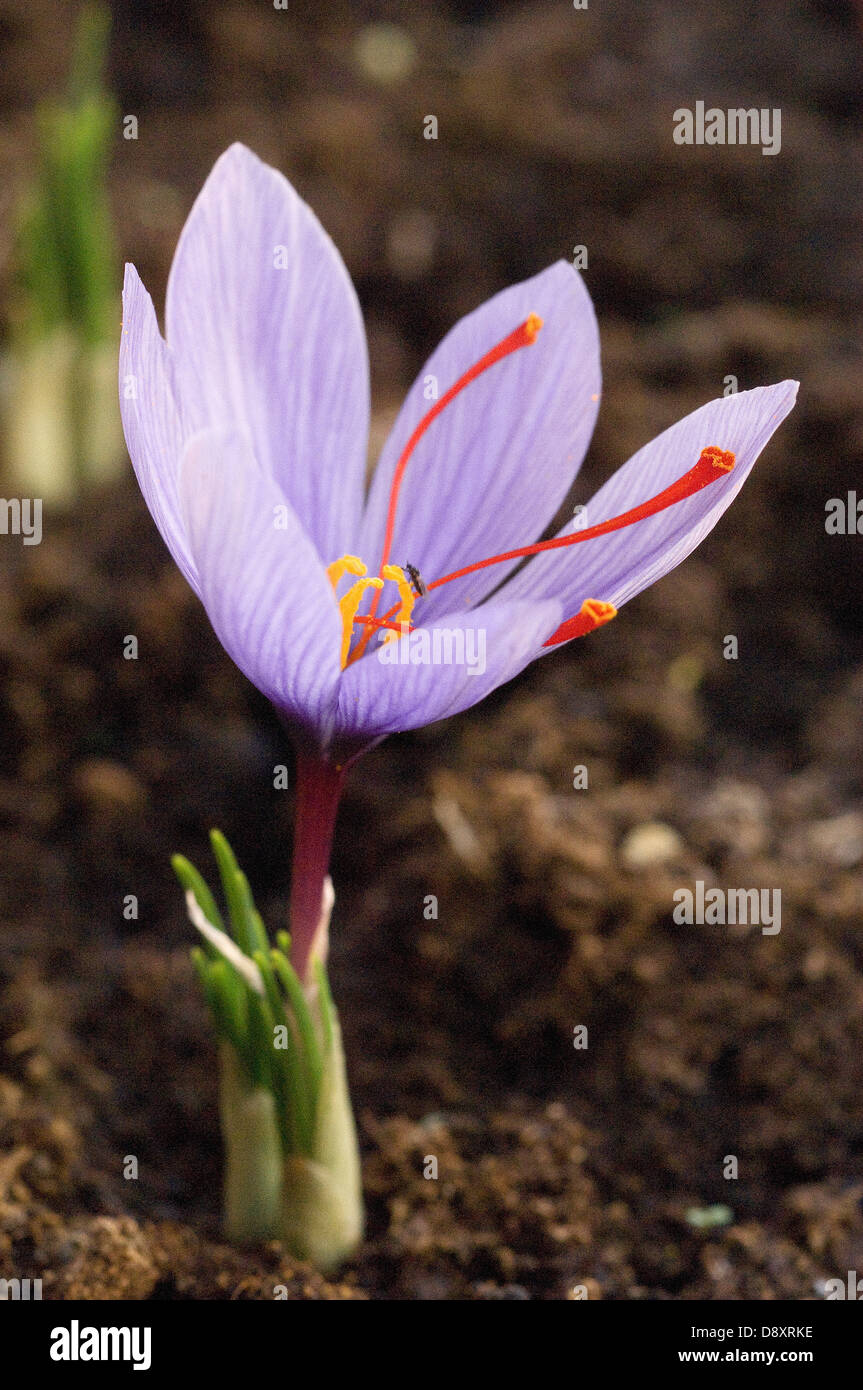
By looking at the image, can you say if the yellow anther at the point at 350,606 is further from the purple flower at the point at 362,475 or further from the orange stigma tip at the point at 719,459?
the orange stigma tip at the point at 719,459

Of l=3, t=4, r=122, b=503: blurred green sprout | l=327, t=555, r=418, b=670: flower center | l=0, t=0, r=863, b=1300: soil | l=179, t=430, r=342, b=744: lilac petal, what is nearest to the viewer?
l=179, t=430, r=342, b=744: lilac petal

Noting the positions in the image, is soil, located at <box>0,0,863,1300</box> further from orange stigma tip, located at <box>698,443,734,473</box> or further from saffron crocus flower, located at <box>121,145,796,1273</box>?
orange stigma tip, located at <box>698,443,734,473</box>

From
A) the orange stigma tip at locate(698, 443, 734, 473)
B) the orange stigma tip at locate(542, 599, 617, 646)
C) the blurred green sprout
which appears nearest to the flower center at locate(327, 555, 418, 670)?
the orange stigma tip at locate(542, 599, 617, 646)

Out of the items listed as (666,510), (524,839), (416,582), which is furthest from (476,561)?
(524,839)

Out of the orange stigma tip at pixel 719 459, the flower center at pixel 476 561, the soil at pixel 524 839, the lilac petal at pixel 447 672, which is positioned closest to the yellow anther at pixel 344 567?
the flower center at pixel 476 561

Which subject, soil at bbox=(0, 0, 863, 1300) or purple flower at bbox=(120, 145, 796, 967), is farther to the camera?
soil at bbox=(0, 0, 863, 1300)
